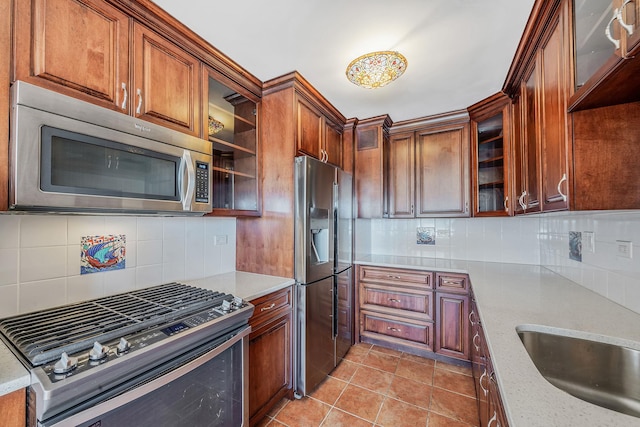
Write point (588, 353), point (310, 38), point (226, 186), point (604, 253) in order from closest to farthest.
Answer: point (588, 353)
point (604, 253)
point (310, 38)
point (226, 186)

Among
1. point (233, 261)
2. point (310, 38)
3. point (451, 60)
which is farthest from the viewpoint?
point (233, 261)

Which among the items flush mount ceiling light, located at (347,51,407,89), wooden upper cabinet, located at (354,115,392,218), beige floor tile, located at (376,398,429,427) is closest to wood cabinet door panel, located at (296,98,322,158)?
flush mount ceiling light, located at (347,51,407,89)

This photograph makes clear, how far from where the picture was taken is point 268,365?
176cm

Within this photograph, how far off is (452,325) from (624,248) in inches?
56.3

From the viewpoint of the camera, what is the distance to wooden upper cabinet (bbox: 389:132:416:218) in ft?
9.54

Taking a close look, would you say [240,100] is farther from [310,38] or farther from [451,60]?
[451,60]

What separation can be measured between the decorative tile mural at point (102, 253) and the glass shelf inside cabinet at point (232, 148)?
22.7 inches

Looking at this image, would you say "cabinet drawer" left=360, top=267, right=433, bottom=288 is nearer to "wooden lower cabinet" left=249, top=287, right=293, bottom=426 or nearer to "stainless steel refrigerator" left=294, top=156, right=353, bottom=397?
"stainless steel refrigerator" left=294, top=156, right=353, bottom=397

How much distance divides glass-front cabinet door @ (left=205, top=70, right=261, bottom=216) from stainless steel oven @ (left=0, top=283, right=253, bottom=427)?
27.1 inches

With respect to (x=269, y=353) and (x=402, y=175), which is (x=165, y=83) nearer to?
(x=269, y=353)

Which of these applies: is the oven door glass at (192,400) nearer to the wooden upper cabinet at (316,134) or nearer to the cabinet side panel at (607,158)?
the wooden upper cabinet at (316,134)

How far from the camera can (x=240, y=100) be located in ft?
6.64

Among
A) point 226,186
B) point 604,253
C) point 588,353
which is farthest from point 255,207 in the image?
point 604,253

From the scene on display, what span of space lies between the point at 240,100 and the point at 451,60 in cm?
151
